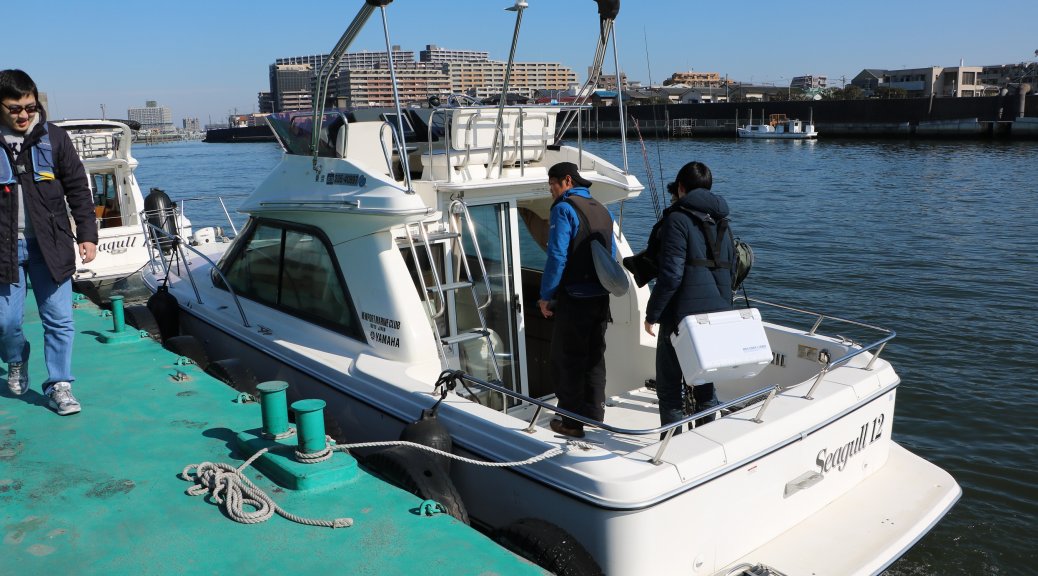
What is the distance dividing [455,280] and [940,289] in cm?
978

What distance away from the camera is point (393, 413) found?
4.63 m

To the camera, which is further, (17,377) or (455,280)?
(455,280)

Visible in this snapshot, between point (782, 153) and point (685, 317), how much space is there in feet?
146

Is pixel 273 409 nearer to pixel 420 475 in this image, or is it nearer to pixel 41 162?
pixel 420 475

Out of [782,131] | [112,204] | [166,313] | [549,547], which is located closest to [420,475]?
[549,547]

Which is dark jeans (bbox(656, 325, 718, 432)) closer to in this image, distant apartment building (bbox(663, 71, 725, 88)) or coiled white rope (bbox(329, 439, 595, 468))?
coiled white rope (bbox(329, 439, 595, 468))

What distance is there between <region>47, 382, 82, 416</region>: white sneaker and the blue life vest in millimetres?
1162

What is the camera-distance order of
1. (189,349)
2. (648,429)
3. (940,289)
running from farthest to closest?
(940,289) < (189,349) < (648,429)

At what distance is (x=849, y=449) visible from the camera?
175 inches

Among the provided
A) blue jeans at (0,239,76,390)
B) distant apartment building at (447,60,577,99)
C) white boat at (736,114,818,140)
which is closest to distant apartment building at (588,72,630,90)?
distant apartment building at (447,60,577,99)

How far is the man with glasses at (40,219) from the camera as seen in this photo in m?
4.05

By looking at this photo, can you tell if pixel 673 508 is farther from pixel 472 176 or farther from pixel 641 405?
pixel 472 176

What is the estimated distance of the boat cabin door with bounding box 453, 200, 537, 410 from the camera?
17.4ft

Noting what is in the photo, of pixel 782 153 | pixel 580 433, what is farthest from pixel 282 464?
pixel 782 153
